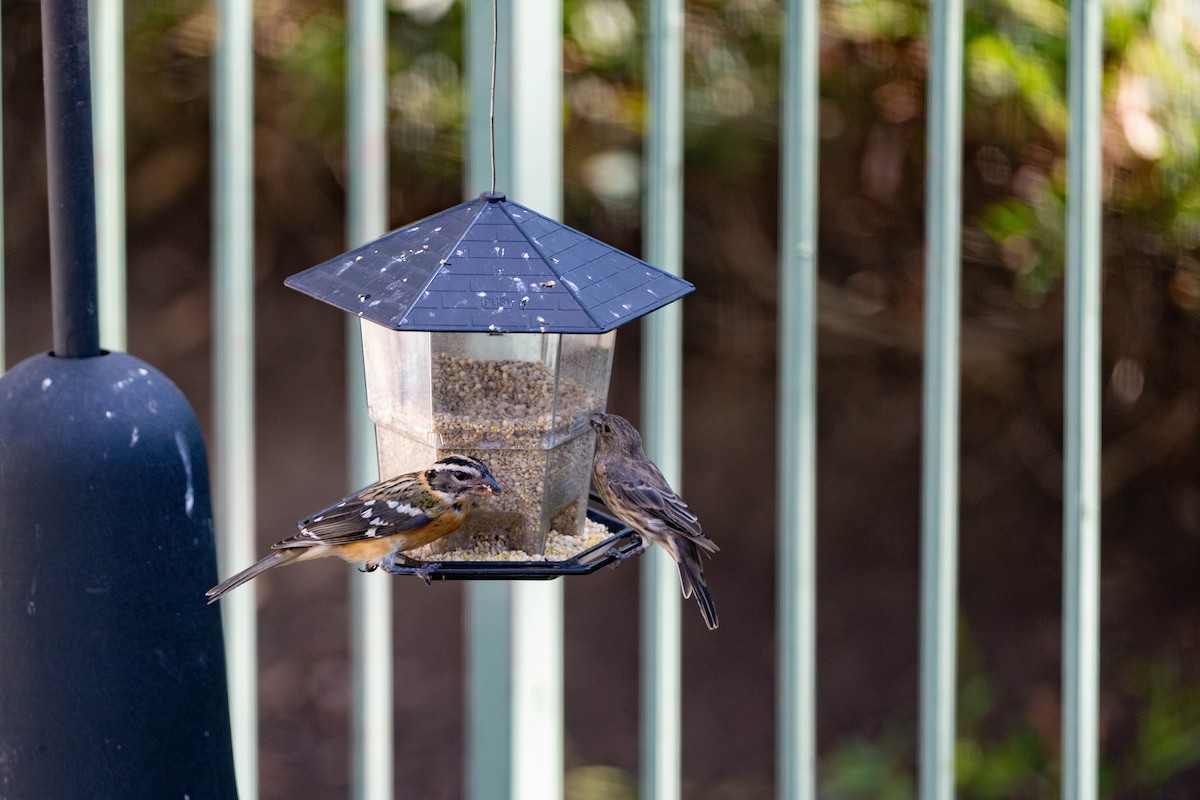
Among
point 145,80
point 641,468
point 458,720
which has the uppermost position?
point 145,80

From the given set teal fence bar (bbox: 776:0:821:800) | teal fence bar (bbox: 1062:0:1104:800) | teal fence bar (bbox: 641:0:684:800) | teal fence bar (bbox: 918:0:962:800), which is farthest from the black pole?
teal fence bar (bbox: 1062:0:1104:800)

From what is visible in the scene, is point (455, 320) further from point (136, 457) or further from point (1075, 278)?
point (1075, 278)

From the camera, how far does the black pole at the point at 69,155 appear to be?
4.41ft

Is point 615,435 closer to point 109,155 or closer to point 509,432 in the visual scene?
point 509,432

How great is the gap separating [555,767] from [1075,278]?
1348mm

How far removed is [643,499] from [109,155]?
4.31 feet

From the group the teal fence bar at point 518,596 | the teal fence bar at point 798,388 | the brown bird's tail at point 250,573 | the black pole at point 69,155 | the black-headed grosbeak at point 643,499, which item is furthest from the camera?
the teal fence bar at point 798,388

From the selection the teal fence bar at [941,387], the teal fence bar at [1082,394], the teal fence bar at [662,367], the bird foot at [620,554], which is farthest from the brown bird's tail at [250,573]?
the teal fence bar at [1082,394]

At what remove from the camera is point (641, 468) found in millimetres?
1945

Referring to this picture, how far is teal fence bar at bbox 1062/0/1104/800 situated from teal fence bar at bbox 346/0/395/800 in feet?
4.26

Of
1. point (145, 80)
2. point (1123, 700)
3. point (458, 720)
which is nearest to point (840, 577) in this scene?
point (1123, 700)

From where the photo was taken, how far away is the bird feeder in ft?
5.17

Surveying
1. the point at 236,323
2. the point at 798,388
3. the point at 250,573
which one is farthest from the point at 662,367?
the point at 250,573

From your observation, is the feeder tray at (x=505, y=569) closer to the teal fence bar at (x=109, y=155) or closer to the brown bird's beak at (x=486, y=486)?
the brown bird's beak at (x=486, y=486)
